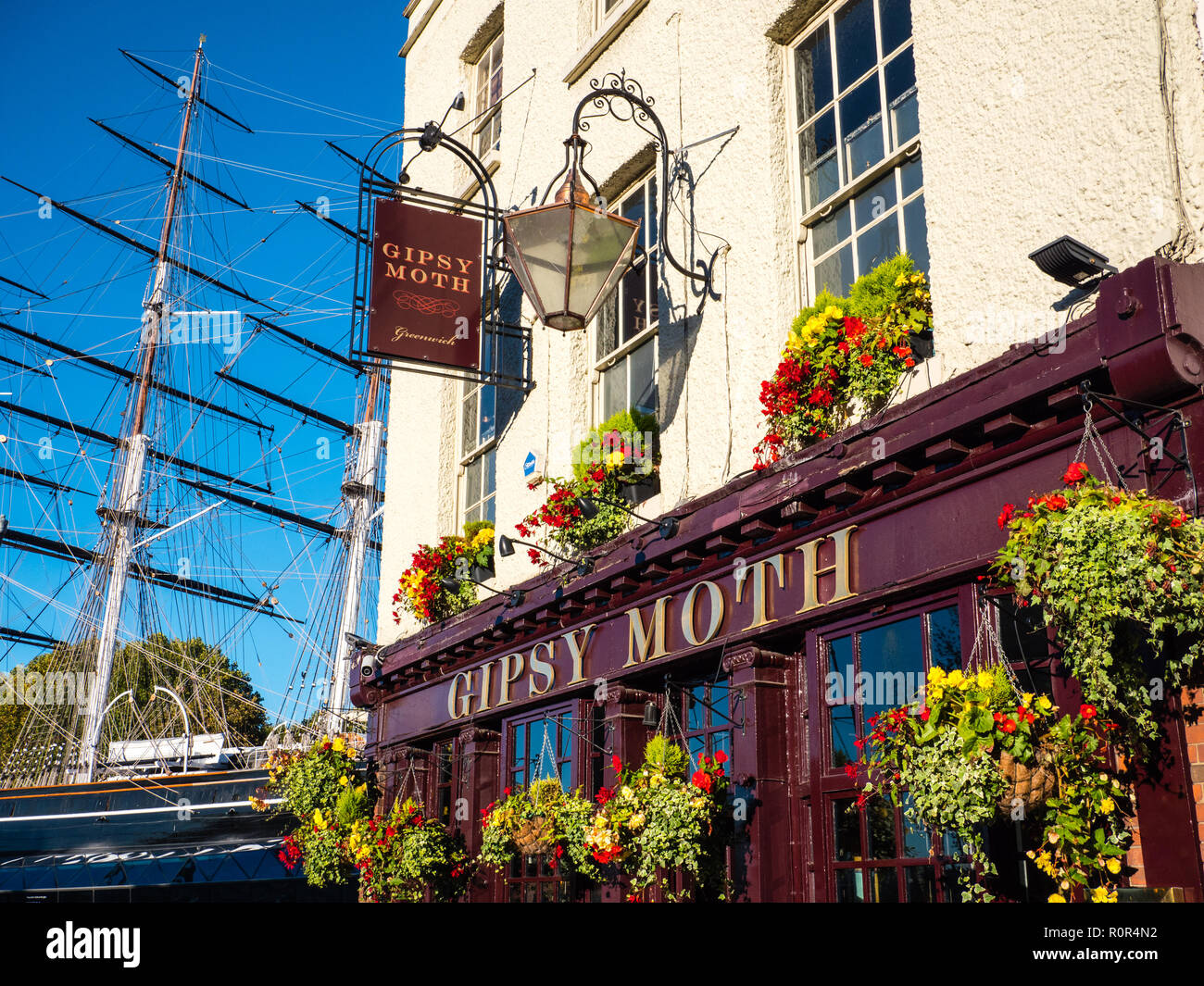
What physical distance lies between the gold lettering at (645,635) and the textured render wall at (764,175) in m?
0.93

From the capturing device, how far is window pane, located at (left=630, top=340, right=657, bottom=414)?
10.4 metres

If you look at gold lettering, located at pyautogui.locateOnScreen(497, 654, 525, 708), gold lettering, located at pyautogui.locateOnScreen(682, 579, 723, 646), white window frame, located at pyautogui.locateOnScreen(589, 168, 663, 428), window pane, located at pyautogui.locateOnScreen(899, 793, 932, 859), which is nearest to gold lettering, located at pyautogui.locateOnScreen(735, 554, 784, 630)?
gold lettering, located at pyautogui.locateOnScreen(682, 579, 723, 646)

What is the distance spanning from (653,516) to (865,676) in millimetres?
2925

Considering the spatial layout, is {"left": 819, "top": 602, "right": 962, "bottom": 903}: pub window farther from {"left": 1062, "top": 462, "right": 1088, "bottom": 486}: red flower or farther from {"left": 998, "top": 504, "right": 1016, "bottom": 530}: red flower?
{"left": 1062, "top": 462, "right": 1088, "bottom": 486}: red flower

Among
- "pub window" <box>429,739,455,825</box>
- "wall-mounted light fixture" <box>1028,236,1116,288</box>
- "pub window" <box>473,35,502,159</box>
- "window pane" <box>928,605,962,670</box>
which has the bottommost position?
"pub window" <box>429,739,455,825</box>

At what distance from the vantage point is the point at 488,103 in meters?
15.1

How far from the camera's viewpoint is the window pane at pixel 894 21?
26.9ft

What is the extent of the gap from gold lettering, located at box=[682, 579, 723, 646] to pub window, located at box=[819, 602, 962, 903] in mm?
997

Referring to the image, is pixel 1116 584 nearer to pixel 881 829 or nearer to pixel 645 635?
pixel 881 829

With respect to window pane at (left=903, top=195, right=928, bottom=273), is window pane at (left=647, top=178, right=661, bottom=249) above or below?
above

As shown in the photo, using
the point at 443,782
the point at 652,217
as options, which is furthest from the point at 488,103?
the point at 443,782

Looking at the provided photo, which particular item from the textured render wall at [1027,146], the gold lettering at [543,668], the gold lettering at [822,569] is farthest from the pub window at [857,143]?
the gold lettering at [543,668]

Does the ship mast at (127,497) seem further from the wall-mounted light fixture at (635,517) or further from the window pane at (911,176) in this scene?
the window pane at (911,176)
